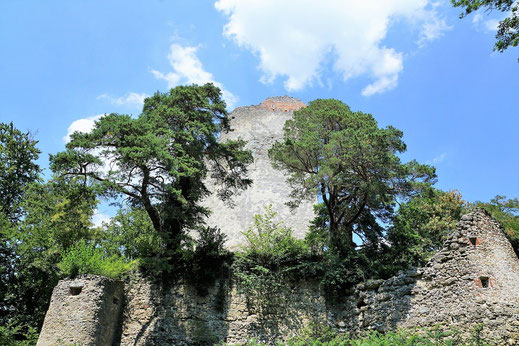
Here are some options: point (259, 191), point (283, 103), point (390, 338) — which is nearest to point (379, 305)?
point (390, 338)

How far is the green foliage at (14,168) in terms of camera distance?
623 inches

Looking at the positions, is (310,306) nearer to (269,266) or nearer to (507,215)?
(269,266)

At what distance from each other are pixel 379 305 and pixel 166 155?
21.4 ft

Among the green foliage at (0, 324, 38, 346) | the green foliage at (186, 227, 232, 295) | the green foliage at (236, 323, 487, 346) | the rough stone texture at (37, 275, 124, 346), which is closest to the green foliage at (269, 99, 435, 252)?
the green foliage at (236, 323, 487, 346)

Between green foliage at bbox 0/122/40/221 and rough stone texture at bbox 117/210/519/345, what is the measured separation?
7.47m

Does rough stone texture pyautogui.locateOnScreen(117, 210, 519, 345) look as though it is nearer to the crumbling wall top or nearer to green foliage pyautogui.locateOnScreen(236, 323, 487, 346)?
green foliage pyautogui.locateOnScreen(236, 323, 487, 346)

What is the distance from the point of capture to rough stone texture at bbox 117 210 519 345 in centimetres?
843

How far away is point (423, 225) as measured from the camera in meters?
13.8

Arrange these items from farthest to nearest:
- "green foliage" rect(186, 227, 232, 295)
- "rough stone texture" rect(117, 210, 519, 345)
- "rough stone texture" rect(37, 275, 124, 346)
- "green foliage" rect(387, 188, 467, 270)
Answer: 1. "green foliage" rect(387, 188, 467, 270)
2. "green foliage" rect(186, 227, 232, 295)
3. "rough stone texture" rect(37, 275, 124, 346)
4. "rough stone texture" rect(117, 210, 519, 345)

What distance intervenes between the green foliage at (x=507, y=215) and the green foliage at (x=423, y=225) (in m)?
0.97

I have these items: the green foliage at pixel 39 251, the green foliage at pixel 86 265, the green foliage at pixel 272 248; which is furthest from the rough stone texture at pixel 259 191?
the green foliage at pixel 86 265

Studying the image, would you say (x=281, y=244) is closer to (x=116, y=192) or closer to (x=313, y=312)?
(x=313, y=312)

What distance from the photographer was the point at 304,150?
1241 centimetres

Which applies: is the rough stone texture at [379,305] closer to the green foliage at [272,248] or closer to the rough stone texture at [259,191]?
the green foliage at [272,248]
